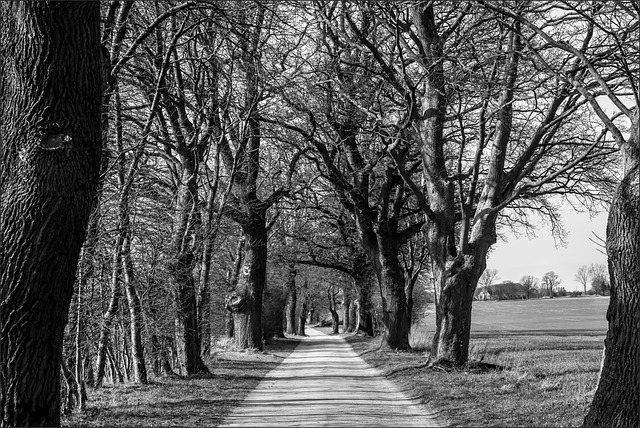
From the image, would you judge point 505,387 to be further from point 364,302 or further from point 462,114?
point 364,302

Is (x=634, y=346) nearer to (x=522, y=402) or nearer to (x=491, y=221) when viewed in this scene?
(x=522, y=402)

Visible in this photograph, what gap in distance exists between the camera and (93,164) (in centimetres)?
712

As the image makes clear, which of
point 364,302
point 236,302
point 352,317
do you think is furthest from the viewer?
point 352,317

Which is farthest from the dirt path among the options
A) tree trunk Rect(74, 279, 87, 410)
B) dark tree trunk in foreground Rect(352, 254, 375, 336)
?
dark tree trunk in foreground Rect(352, 254, 375, 336)

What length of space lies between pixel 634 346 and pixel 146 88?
10.7m

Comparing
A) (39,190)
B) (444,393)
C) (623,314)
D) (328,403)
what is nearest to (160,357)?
(328,403)

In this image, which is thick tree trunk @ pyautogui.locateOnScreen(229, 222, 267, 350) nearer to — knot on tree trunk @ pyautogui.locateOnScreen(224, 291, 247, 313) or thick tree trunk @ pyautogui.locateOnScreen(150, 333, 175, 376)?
knot on tree trunk @ pyautogui.locateOnScreen(224, 291, 247, 313)

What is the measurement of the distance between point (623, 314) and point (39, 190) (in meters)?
6.31

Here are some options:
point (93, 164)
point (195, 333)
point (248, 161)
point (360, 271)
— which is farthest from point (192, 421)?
point (360, 271)

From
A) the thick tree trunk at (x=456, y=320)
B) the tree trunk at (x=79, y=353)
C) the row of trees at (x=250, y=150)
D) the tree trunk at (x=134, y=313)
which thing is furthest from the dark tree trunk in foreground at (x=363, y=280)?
the tree trunk at (x=79, y=353)

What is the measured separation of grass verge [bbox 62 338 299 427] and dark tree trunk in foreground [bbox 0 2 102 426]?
3.29m

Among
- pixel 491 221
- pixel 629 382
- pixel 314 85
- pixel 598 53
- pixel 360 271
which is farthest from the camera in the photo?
pixel 360 271

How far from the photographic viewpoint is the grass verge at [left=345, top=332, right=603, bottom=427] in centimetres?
984

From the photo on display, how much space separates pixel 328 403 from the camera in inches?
452
